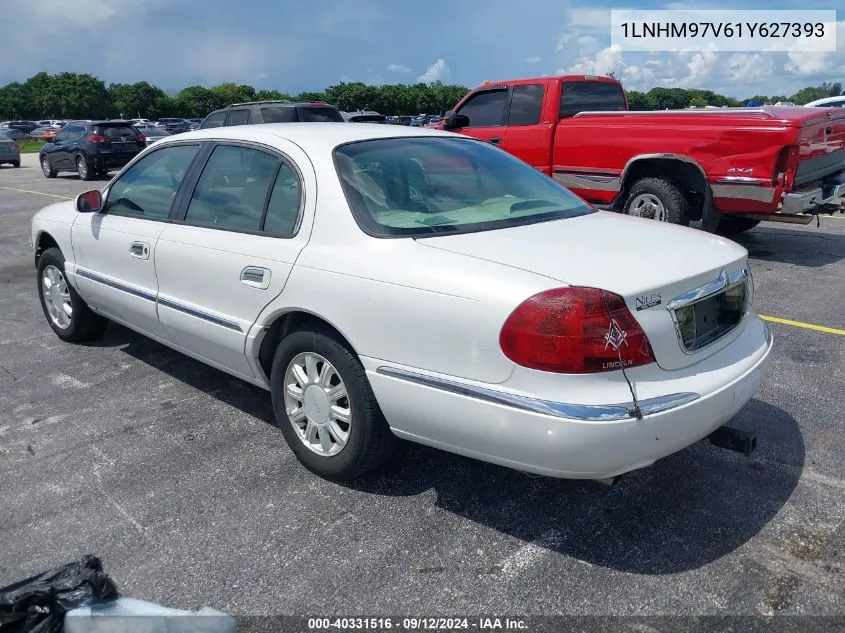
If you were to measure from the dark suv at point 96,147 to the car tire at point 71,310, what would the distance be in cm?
1531

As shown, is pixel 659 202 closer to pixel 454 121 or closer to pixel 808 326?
pixel 808 326

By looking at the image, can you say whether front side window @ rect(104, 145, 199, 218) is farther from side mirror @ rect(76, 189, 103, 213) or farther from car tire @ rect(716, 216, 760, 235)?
car tire @ rect(716, 216, 760, 235)

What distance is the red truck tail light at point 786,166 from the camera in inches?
270

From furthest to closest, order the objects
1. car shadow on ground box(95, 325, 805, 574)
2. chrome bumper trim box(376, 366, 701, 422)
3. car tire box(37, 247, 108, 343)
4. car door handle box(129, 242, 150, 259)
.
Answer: car tire box(37, 247, 108, 343), car door handle box(129, 242, 150, 259), car shadow on ground box(95, 325, 805, 574), chrome bumper trim box(376, 366, 701, 422)

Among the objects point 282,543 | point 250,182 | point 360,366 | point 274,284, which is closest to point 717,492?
point 360,366

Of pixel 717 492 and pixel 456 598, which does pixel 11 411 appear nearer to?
pixel 456 598

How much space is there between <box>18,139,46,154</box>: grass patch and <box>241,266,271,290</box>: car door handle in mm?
43194

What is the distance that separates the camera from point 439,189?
3.53 m

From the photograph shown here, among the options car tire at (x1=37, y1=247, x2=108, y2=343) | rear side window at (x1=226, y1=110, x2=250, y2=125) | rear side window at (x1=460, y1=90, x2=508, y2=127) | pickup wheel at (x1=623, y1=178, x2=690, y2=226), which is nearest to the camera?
car tire at (x1=37, y1=247, x2=108, y2=343)

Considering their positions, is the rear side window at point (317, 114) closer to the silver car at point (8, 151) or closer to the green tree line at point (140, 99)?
the silver car at point (8, 151)

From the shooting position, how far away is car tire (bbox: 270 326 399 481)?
3047 millimetres

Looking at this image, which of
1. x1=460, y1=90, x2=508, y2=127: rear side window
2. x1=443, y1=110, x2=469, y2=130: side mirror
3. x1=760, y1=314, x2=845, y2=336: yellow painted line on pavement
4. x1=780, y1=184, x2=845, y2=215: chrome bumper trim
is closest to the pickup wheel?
x1=780, y1=184, x2=845, y2=215: chrome bumper trim

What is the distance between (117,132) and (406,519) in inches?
767

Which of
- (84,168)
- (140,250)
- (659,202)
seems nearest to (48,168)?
(84,168)
